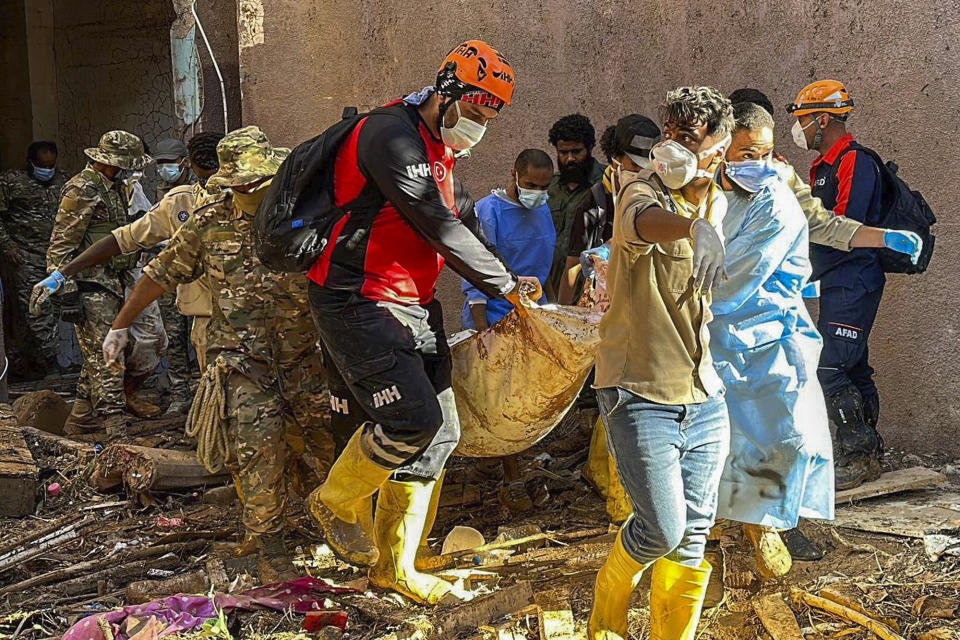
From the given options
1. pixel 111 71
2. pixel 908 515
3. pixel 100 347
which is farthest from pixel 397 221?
pixel 111 71

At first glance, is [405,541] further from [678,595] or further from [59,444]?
[59,444]

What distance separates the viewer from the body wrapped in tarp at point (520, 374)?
390 cm

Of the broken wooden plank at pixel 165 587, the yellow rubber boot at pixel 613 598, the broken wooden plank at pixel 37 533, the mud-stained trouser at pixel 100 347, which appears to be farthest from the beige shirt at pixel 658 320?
the mud-stained trouser at pixel 100 347

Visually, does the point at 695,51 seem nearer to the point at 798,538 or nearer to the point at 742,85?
the point at 742,85

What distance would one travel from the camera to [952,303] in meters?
5.98

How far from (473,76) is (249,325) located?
158 cm

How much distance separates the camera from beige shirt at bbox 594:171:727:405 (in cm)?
318

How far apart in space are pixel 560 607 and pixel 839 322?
2.54m

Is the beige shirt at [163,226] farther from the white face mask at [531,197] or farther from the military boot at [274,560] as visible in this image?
the white face mask at [531,197]

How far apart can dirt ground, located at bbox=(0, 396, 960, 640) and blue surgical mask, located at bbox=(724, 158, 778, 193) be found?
1.55 m

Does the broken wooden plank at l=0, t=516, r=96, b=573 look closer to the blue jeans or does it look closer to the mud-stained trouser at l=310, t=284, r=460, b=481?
the mud-stained trouser at l=310, t=284, r=460, b=481

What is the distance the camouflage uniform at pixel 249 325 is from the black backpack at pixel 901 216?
9.88 feet

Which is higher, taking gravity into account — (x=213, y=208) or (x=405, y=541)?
(x=213, y=208)

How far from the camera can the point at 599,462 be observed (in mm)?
5145
